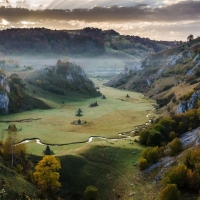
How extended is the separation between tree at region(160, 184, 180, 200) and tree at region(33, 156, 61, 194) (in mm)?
20112

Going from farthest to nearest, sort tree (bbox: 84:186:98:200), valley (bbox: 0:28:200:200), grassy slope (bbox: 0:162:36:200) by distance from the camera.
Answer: valley (bbox: 0:28:200:200)
tree (bbox: 84:186:98:200)
grassy slope (bbox: 0:162:36:200)

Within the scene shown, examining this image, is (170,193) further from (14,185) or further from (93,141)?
(93,141)

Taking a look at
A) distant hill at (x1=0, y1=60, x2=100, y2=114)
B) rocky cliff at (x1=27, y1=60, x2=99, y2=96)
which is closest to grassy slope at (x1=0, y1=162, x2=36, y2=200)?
distant hill at (x1=0, y1=60, x2=100, y2=114)

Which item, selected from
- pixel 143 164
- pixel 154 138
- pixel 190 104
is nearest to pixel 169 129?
pixel 154 138

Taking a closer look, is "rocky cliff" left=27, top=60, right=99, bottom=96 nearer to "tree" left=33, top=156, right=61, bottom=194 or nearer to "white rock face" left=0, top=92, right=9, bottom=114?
"white rock face" left=0, top=92, right=9, bottom=114

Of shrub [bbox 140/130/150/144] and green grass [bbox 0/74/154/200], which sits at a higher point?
shrub [bbox 140/130/150/144]

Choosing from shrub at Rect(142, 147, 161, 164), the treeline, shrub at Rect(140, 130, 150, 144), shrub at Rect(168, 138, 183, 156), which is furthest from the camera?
shrub at Rect(140, 130, 150, 144)

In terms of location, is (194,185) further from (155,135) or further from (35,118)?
(35,118)

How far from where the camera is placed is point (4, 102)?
133m

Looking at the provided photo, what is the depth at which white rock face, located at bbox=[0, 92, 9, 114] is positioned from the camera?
130375 mm

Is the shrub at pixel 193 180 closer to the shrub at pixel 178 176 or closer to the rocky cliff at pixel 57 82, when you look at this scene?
the shrub at pixel 178 176

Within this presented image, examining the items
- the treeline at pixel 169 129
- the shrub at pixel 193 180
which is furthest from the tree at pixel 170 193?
the treeline at pixel 169 129

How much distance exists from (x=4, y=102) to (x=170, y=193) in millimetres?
97369

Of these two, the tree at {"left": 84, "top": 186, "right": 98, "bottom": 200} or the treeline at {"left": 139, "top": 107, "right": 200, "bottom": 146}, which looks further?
the treeline at {"left": 139, "top": 107, "right": 200, "bottom": 146}
